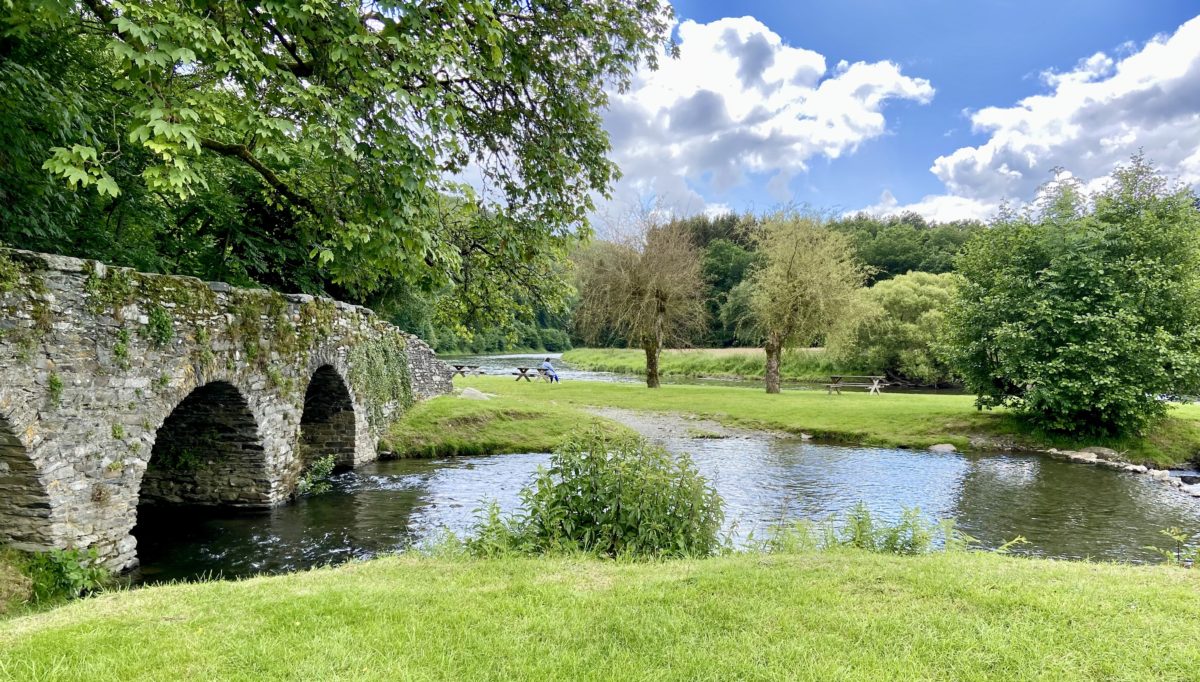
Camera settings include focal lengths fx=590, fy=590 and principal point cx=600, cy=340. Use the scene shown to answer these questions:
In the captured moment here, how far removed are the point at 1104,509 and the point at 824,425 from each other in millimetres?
8845

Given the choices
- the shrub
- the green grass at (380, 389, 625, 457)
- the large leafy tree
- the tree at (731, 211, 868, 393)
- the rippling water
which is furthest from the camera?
the tree at (731, 211, 868, 393)

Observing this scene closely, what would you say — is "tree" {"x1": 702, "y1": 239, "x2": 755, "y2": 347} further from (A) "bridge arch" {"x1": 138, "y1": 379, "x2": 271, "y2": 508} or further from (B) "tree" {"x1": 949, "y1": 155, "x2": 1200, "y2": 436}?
(A) "bridge arch" {"x1": 138, "y1": 379, "x2": 271, "y2": 508}

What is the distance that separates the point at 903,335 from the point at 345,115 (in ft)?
127

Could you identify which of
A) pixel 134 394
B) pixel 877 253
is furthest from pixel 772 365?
pixel 877 253

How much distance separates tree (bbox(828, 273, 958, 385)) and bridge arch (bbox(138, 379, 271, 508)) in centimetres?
3222

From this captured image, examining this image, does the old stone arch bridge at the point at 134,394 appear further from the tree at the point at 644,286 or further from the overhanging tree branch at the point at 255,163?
the tree at the point at 644,286

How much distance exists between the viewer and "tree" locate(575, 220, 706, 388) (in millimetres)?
27234

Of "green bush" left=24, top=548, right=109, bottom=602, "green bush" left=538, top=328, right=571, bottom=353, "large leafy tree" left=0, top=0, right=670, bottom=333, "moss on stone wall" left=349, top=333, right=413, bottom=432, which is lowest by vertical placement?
"green bush" left=24, top=548, right=109, bottom=602

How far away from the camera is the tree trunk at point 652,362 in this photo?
1117 inches

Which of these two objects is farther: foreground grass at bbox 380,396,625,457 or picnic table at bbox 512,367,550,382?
picnic table at bbox 512,367,550,382

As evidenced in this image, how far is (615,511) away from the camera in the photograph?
6.95 meters

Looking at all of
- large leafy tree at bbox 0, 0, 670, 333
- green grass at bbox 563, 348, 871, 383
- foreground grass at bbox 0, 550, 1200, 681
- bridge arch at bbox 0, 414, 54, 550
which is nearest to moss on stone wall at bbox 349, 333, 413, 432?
large leafy tree at bbox 0, 0, 670, 333

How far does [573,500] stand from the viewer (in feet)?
23.3

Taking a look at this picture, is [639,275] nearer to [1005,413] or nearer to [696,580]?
[1005,413]
